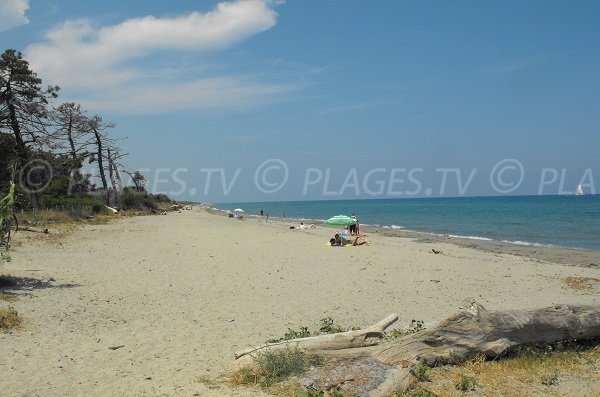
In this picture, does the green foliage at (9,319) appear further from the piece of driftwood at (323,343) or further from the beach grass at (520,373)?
the beach grass at (520,373)

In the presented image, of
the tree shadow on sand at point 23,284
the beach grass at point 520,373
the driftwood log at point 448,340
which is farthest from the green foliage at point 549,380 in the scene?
the tree shadow on sand at point 23,284

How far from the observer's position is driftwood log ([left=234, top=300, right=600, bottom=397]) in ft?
18.9

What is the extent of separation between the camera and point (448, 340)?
6.02m

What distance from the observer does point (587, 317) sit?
669 cm

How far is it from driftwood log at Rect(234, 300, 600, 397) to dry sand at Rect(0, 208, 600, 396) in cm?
113

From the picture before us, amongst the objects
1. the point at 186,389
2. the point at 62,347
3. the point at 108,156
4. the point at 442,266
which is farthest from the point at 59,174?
the point at 186,389

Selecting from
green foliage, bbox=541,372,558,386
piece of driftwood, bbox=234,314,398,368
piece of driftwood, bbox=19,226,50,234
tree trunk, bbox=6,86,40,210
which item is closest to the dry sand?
piece of driftwood, bbox=234,314,398,368

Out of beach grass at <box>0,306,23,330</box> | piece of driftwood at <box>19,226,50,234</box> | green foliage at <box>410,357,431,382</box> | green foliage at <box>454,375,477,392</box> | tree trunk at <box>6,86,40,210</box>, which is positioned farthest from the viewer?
tree trunk at <box>6,86,40,210</box>

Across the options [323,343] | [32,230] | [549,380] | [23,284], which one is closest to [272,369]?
[323,343]

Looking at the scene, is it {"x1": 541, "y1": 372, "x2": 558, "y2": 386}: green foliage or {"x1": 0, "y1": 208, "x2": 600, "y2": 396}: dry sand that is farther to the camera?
{"x1": 0, "y1": 208, "x2": 600, "y2": 396}: dry sand

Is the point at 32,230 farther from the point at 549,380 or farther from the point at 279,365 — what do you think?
the point at 549,380

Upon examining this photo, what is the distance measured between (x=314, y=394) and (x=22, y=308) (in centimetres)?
614

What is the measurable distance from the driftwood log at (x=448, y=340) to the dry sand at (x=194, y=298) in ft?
3.70

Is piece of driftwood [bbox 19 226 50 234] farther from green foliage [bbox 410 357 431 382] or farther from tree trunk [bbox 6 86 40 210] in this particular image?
green foliage [bbox 410 357 431 382]
